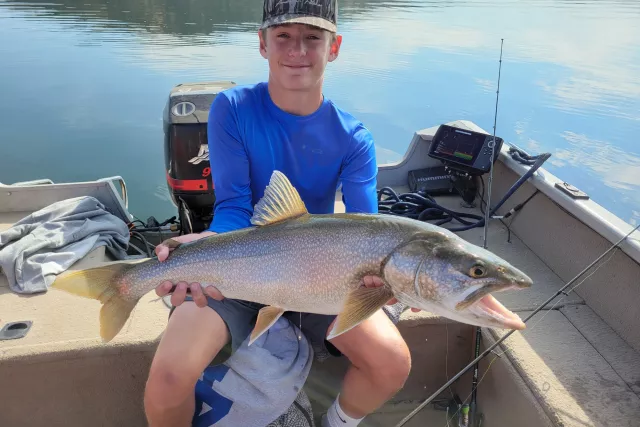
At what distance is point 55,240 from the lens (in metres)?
3.54

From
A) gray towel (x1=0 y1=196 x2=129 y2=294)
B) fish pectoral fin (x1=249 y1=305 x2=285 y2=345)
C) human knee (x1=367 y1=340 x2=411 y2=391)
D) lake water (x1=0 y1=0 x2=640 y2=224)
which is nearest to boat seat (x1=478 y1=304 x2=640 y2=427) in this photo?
human knee (x1=367 y1=340 x2=411 y2=391)

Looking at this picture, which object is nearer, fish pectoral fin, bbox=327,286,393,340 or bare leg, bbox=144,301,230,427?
fish pectoral fin, bbox=327,286,393,340

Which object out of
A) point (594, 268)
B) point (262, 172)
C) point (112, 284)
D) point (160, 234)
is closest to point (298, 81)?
point (262, 172)

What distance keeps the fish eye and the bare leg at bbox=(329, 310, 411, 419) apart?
2.18 ft

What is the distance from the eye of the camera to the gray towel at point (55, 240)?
3236 mm

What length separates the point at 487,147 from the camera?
445 cm

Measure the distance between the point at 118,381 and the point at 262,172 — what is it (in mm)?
1374

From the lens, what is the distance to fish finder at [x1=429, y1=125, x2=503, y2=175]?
4.41m

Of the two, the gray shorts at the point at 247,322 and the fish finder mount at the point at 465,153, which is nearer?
the gray shorts at the point at 247,322

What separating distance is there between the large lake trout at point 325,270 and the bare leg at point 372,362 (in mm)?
291

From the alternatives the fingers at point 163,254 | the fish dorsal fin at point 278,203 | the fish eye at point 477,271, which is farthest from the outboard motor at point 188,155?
the fish eye at point 477,271

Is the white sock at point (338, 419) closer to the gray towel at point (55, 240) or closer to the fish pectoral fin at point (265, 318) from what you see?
the fish pectoral fin at point (265, 318)

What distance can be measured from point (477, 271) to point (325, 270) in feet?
1.96

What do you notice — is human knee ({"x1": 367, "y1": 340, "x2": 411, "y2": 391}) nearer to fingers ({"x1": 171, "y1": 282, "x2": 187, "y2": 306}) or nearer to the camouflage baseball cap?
fingers ({"x1": 171, "y1": 282, "x2": 187, "y2": 306})
